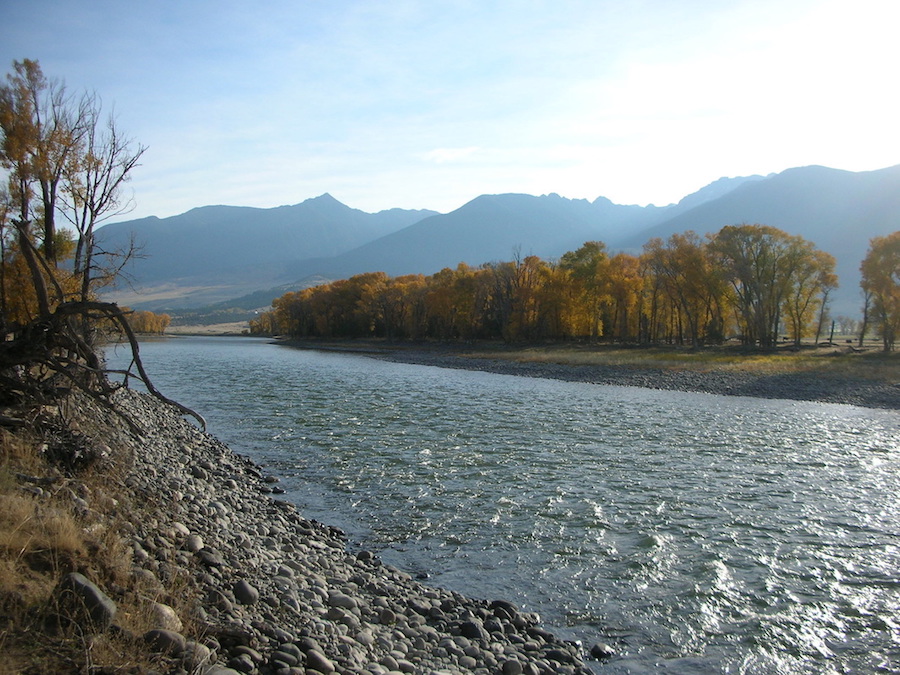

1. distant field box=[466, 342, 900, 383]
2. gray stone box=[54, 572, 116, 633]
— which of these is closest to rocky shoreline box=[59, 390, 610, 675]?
gray stone box=[54, 572, 116, 633]

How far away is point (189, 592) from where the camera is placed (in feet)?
23.4

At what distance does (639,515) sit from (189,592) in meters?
11.0

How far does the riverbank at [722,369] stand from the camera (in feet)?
139

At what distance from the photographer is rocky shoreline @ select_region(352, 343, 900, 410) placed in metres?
40.1

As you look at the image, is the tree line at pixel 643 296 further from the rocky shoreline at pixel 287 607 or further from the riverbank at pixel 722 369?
the rocky shoreline at pixel 287 607

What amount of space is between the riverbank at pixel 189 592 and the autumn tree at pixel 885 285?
69132 mm

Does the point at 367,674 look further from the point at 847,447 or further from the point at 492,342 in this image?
the point at 492,342

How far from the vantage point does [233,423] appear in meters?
27.4

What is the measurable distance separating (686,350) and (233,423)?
60.1m

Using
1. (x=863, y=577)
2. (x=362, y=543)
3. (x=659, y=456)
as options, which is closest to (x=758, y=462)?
(x=659, y=456)

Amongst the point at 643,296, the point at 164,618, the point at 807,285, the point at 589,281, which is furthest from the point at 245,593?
the point at 643,296

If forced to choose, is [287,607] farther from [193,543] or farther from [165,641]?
[165,641]

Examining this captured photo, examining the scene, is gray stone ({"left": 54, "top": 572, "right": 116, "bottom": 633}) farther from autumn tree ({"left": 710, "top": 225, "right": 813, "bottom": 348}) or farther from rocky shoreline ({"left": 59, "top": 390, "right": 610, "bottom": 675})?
autumn tree ({"left": 710, "top": 225, "right": 813, "bottom": 348})

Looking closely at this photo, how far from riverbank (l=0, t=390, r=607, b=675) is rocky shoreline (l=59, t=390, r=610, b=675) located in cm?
3
